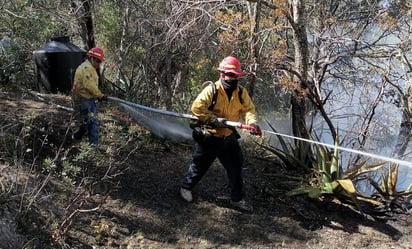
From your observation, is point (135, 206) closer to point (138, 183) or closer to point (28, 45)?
point (138, 183)

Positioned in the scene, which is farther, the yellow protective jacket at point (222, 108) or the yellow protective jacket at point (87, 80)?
the yellow protective jacket at point (87, 80)

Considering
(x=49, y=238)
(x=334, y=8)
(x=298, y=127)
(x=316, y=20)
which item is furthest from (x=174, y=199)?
(x=334, y=8)

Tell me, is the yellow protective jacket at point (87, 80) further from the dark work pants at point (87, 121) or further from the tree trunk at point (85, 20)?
the tree trunk at point (85, 20)

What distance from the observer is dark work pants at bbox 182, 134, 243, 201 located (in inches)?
199

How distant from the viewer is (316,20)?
1200 cm

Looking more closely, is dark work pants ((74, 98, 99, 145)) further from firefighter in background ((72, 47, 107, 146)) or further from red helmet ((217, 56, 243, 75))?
red helmet ((217, 56, 243, 75))

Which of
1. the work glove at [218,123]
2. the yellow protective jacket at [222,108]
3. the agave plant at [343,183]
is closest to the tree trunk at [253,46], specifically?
the agave plant at [343,183]

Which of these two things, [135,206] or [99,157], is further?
[99,157]

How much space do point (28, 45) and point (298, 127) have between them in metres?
6.04

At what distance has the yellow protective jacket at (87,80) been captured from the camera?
5523mm

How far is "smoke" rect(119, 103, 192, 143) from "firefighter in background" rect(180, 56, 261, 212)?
5.79 feet

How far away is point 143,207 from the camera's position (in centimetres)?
507

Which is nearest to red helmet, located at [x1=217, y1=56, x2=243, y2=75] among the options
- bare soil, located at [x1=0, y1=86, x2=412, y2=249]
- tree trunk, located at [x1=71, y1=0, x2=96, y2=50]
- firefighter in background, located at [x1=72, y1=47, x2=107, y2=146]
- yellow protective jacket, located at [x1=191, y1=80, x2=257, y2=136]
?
yellow protective jacket, located at [x1=191, y1=80, x2=257, y2=136]

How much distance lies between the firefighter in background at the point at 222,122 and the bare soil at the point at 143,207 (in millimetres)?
352
